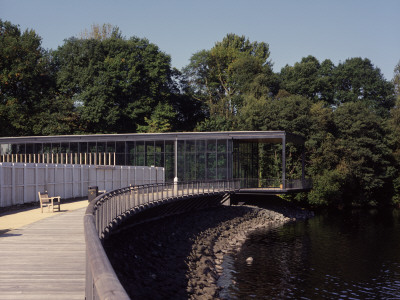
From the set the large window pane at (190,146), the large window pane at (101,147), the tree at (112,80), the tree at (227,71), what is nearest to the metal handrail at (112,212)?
the large window pane at (190,146)

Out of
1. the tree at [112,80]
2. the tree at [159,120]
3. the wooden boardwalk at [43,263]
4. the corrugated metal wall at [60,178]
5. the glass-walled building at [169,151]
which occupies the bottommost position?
the wooden boardwalk at [43,263]

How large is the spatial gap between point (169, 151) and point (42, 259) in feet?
132

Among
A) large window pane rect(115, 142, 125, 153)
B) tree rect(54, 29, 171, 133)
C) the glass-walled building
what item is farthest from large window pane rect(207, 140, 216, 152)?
tree rect(54, 29, 171, 133)

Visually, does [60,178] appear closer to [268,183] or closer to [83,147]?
[83,147]

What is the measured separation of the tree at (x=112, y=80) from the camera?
69.6 metres

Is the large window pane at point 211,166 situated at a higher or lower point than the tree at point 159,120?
lower

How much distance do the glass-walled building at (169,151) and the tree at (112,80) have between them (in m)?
13.6

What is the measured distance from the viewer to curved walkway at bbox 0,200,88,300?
9164 millimetres

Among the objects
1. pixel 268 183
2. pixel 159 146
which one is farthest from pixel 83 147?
pixel 268 183

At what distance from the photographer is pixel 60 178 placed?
118ft

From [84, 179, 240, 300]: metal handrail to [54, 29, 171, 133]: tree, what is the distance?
93.4 feet

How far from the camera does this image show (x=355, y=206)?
6912 centimetres

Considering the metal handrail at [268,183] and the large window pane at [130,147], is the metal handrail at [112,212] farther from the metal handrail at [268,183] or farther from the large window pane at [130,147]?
the large window pane at [130,147]

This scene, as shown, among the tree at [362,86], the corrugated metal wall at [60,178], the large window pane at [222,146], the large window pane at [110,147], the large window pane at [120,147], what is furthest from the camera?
the tree at [362,86]
